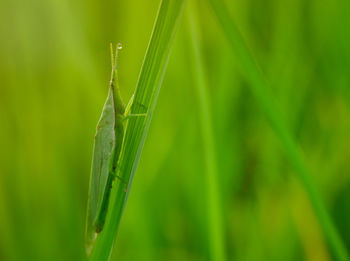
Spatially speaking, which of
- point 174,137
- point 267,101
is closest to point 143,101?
point 267,101

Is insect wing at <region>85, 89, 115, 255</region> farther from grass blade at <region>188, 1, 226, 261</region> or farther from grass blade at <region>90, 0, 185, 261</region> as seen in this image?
grass blade at <region>188, 1, 226, 261</region>

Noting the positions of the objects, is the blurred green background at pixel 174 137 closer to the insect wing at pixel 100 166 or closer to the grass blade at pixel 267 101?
the insect wing at pixel 100 166

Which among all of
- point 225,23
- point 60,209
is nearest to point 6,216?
point 60,209

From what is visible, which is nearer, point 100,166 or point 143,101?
point 143,101

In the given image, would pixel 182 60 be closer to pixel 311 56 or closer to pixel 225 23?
pixel 311 56

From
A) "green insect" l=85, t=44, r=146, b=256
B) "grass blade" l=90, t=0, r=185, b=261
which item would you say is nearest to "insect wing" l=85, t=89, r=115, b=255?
"green insect" l=85, t=44, r=146, b=256

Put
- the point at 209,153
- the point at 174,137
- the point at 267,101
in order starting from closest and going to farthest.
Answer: the point at 267,101 → the point at 209,153 → the point at 174,137

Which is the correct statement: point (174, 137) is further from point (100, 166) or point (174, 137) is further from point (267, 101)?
point (267, 101)
